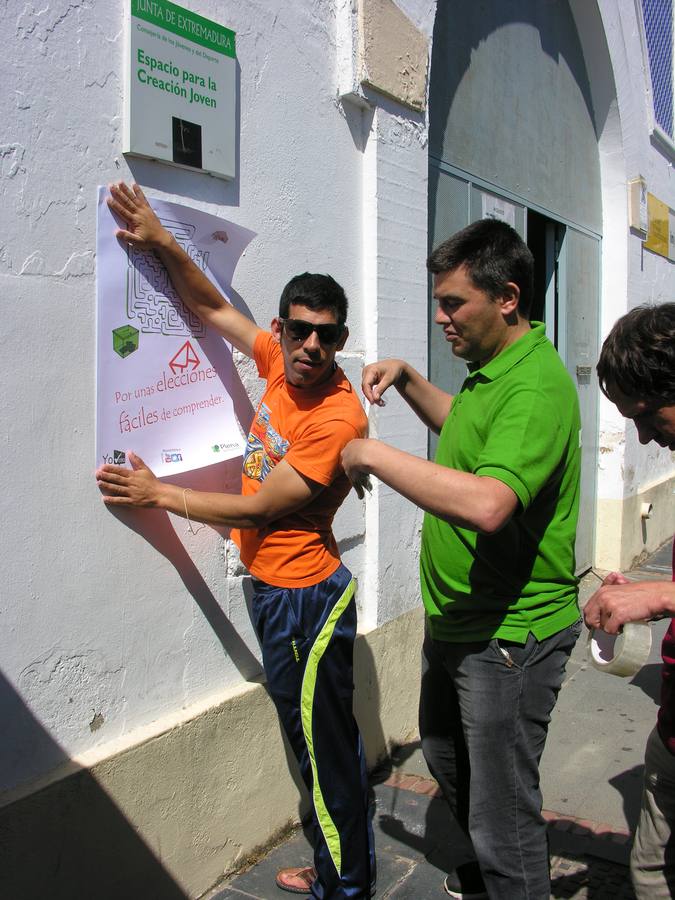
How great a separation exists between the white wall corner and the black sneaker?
2.97 metres

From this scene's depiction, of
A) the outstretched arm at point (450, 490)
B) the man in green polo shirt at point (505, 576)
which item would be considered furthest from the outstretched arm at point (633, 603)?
the man in green polo shirt at point (505, 576)

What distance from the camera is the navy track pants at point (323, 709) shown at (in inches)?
98.0

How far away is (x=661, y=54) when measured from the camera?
27.3 ft

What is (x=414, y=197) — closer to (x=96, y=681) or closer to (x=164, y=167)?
(x=164, y=167)

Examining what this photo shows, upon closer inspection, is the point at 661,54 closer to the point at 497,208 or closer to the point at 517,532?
the point at 497,208

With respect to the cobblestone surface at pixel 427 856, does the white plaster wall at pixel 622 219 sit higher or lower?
higher

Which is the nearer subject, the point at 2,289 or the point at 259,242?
the point at 2,289

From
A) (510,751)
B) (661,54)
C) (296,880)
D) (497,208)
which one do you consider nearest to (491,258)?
(510,751)

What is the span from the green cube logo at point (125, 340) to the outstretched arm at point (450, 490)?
0.92 m

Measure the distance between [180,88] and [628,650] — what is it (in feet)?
6.87

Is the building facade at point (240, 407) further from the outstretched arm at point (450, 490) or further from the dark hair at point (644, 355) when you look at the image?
the dark hair at point (644, 355)

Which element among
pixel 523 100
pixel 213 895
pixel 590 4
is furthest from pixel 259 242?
pixel 590 4

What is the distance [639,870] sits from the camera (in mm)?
2094

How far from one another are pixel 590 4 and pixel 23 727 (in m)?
6.26
